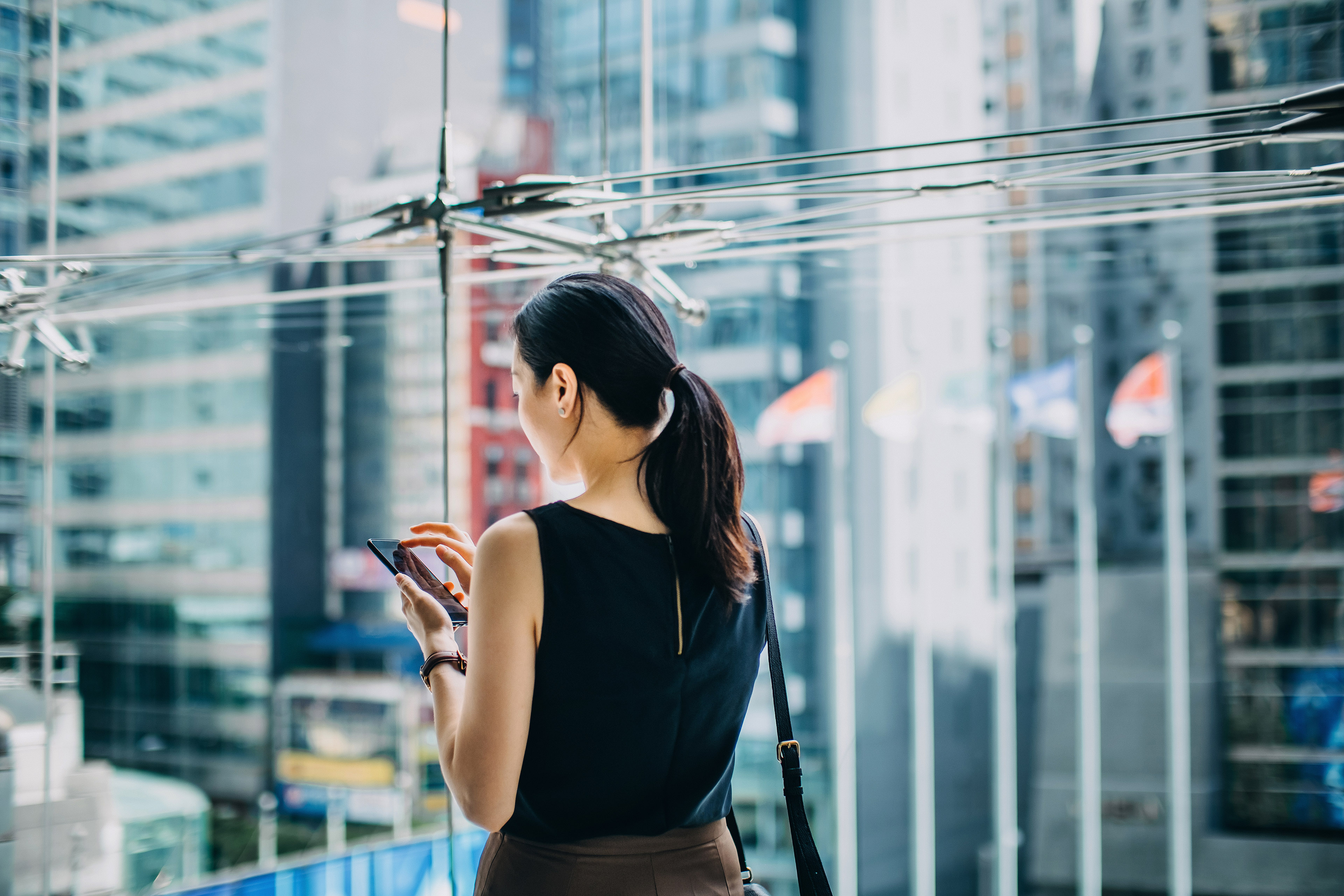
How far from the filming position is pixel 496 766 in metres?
0.82

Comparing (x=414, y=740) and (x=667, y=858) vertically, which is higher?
(x=667, y=858)

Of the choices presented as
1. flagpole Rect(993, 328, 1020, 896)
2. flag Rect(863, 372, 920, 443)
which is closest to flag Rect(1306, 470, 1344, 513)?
flagpole Rect(993, 328, 1020, 896)

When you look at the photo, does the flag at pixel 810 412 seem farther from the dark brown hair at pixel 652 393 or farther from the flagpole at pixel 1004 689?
the dark brown hair at pixel 652 393

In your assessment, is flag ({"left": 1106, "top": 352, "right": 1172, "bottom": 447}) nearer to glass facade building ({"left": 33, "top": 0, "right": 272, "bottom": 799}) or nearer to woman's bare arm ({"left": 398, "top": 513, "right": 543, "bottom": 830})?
woman's bare arm ({"left": 398, "top": 513, "right": 543, "bottom": 830})

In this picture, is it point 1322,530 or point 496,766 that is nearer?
point 496,766

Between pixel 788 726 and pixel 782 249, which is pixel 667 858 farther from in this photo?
pixel 782 249

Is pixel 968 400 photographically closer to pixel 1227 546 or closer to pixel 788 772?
pixel 1227 546

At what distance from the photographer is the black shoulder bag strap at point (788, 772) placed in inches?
39.2

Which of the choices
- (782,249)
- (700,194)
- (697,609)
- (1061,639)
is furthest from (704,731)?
(1061,639)

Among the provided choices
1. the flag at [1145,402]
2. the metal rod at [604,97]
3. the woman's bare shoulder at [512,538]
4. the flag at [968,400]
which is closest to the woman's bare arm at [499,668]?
the woman's bare shoulder at [512,538]

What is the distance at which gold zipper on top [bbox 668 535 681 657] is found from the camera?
0.88 meters

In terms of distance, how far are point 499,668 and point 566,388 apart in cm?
24

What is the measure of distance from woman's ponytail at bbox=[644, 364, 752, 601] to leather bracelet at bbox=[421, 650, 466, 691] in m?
0.24

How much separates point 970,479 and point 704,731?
65.4 ft
